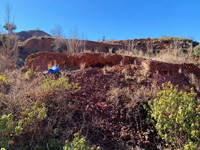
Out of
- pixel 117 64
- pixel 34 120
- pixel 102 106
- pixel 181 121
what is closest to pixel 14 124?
pixel 34 120

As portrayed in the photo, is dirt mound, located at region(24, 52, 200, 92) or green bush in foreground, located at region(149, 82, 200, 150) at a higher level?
dirt mound, located at region(24, 52, 200, 92)

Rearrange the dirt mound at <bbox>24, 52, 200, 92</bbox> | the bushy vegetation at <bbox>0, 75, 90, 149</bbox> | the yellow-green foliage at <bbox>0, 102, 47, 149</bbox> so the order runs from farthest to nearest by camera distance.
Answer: the dirt mound at <bbox>24, 52, 200, 92</bbox>, the bushy vegetation at <bbox>0, 75, 90, 149</bbox>, the yellow-green foliage at <bbox>0, 102, 47, 149</bbox>

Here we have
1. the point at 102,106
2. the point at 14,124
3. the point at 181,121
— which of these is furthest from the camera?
the point at 102,106

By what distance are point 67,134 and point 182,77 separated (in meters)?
4.48

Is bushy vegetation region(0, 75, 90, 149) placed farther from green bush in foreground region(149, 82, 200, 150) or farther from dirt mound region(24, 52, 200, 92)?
dirt mound region(24, 52, 200, 92)

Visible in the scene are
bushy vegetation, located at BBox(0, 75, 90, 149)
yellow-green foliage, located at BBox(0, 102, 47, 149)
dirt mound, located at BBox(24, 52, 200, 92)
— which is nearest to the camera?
yellow-green foliage, located at BBox(0, 102, 47, 149)

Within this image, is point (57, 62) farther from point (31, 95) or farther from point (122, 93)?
point (122, 93)

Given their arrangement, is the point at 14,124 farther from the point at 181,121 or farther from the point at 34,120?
the point at 181,121

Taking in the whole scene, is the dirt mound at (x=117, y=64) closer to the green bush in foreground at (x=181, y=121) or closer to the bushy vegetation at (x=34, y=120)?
the bushy vegetation at (x=34, y=120)

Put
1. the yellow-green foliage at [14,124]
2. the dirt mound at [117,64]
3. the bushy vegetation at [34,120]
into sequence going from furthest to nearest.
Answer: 1. the dirt mound at [117,64]
2. the bushy vegetation at [34,120]
3. the yellow-green foliage at [14,124]

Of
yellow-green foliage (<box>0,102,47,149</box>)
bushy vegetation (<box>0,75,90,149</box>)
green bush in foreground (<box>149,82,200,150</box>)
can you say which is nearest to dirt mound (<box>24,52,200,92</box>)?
bushy vegetation (<box>0,75,90,149</box>)

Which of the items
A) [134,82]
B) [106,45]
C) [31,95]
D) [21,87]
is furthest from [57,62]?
[106,45]

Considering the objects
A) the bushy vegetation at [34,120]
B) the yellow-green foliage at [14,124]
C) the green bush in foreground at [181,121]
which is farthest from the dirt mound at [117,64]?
the yellow-green foliage at [14,124]

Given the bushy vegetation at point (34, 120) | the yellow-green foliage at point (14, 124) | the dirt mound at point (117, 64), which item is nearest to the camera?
the yellow-green foliage at point (14, 124)
